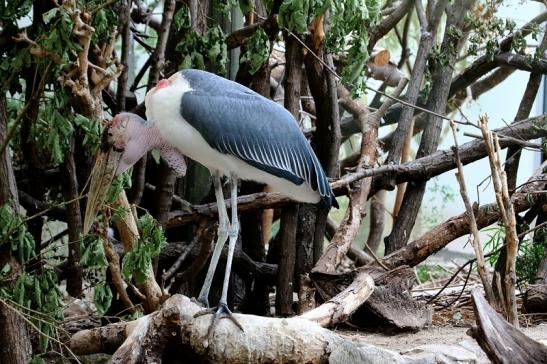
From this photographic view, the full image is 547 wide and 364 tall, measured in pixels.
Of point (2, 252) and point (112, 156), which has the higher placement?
point (112, 156)

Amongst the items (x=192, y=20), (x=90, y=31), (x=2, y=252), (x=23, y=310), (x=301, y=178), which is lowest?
(x=23, y=310)

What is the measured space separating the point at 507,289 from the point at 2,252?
2392 mm

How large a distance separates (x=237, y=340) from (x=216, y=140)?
0.79 m

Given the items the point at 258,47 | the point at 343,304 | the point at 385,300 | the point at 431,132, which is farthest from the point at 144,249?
the point at 431,132

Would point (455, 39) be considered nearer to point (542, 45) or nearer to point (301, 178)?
point (542, 45)

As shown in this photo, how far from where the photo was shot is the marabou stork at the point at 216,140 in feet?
10.6

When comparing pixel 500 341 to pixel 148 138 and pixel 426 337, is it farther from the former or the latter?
pixel 148 138

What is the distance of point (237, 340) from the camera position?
303 centimetres

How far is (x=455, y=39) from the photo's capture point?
5.36m

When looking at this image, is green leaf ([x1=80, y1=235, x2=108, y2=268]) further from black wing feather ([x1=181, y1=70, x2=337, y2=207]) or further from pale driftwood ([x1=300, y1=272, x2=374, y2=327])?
pale driftwood ([x1=300, y1=272, x2=374, y2=327])

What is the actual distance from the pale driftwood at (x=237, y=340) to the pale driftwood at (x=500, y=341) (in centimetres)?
45

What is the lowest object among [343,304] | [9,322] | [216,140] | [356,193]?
[9,322]

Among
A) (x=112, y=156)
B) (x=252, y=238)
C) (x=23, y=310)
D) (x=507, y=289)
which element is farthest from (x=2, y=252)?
(x=507, y=289)

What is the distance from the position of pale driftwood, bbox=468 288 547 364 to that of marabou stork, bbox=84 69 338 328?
937 mm
